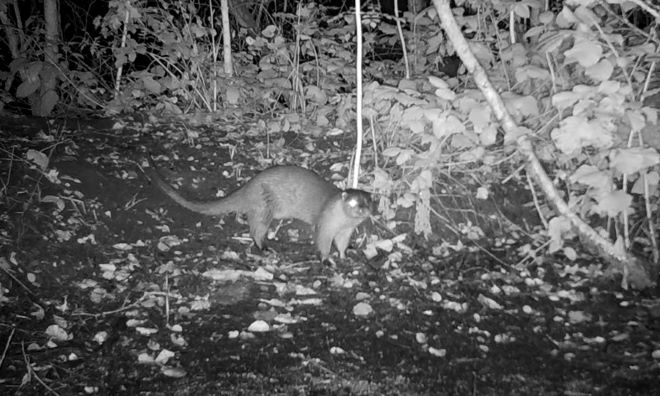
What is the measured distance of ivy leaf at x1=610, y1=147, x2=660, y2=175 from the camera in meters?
2.96

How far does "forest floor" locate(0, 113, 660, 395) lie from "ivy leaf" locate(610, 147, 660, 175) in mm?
1032

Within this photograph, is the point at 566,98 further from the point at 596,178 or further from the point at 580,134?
the point at 596,178

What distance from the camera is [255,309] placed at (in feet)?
11.3

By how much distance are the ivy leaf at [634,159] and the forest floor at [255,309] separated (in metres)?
1.03

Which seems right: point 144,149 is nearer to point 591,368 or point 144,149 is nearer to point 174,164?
point 174,164

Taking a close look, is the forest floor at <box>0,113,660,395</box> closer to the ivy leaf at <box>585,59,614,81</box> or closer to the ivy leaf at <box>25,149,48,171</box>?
the ivy leaf at <box>25,149,48,171</box>

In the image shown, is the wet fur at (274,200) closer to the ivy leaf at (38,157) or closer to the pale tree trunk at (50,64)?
the ivy leaf at (38,157)

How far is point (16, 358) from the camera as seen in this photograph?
9.18 feet

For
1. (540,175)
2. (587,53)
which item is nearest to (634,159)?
(587,53)

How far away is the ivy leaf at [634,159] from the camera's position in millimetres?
2965

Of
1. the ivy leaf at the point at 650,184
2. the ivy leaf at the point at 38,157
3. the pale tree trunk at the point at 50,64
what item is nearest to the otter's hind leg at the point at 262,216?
the ivy leaf at the point at 38,157

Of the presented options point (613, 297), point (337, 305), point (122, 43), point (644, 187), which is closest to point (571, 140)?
point (644, 187)

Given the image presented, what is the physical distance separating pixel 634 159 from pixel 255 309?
8.11 ft

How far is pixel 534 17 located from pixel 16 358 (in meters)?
5.05
